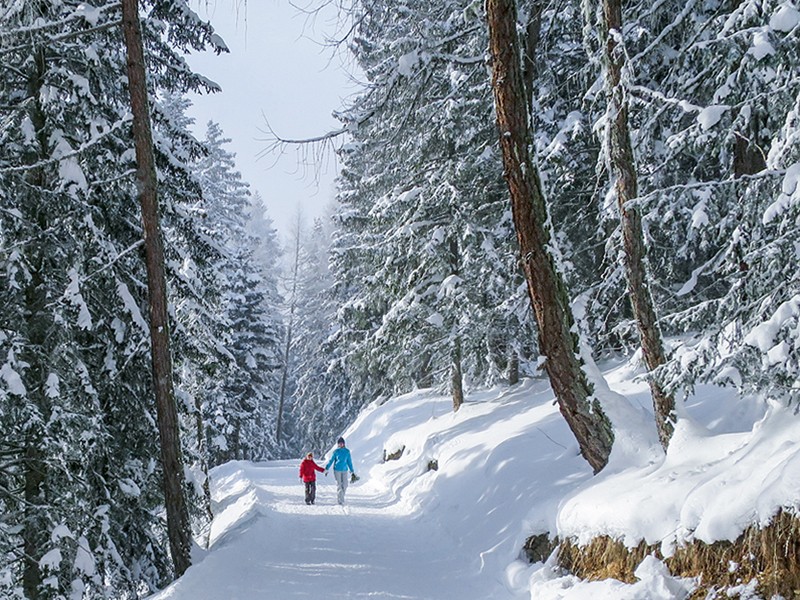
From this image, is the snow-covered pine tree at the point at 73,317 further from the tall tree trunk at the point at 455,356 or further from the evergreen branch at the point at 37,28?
the tall tree trunk at the point at 455,356

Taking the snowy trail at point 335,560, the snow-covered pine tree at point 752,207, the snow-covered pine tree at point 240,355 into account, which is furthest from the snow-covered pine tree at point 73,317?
the snow-covered pine tree at point 240,355

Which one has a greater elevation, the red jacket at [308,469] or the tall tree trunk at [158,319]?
the tall tree trunk at [158,319]

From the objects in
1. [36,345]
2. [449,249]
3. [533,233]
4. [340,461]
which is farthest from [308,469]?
[533,233]

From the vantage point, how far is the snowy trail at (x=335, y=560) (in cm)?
746

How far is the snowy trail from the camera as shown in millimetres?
7461

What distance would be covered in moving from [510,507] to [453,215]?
8.29m

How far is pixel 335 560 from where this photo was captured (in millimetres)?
9125

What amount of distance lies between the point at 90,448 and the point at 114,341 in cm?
186

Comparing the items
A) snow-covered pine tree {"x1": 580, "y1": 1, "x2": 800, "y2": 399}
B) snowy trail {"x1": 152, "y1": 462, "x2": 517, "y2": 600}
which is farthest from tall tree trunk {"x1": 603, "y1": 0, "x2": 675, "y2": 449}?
snowy trail {"x1": 152, "y1": 462, "x2": 517, "y2": 600}

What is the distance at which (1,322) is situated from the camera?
751 centimetres

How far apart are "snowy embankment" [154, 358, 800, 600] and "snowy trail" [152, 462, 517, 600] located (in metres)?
0.03

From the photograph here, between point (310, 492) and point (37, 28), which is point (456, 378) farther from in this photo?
point (37, 28)

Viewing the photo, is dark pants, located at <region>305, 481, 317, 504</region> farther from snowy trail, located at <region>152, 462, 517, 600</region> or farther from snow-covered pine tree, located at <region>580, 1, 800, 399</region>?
snow-covered pine tree, located at <region>580, 1, 800, 399</region>

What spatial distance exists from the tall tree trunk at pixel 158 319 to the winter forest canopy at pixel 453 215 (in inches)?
8.0
